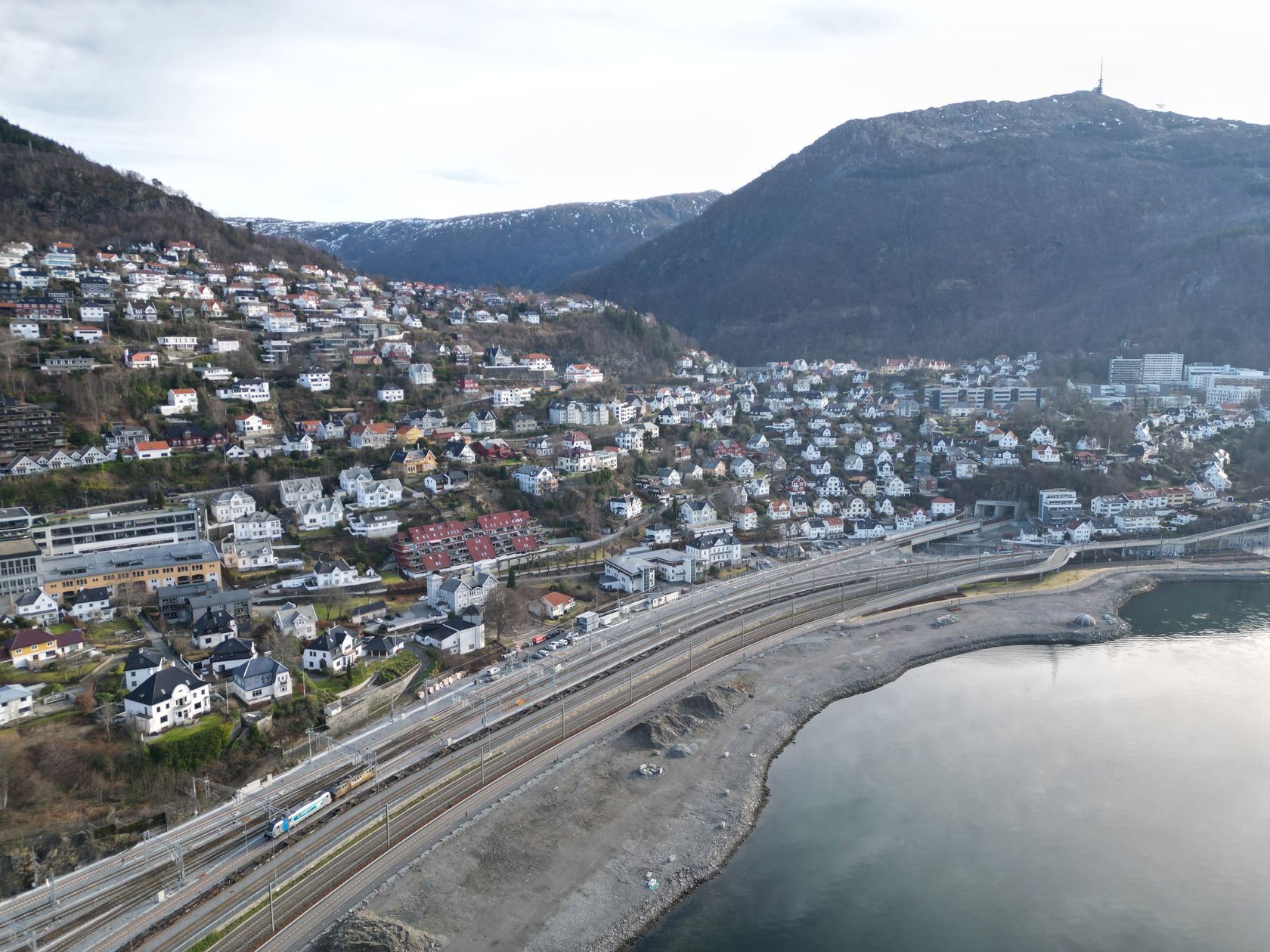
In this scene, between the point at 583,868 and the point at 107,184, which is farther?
the point at 107,184

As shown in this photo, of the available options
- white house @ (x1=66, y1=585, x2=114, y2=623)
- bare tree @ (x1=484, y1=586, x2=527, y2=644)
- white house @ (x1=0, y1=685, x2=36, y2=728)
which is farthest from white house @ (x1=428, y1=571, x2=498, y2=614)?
white house @ (x1=0, y1=685, x2=36, y2=728)

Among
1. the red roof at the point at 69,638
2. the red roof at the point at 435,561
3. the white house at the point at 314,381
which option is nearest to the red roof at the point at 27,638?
the red roof at the point at 69,638

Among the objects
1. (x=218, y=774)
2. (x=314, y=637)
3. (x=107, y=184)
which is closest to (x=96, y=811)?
(x=218, y=774)

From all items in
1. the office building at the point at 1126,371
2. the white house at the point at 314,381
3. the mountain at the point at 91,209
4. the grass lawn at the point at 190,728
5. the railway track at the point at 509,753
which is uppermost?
the mountain at the point at 91,209

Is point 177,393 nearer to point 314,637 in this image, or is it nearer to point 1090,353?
point 314,637

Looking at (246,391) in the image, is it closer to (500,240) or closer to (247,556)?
(247,556)

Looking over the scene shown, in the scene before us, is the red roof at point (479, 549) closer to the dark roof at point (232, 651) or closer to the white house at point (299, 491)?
the white house at point (299, 491)
